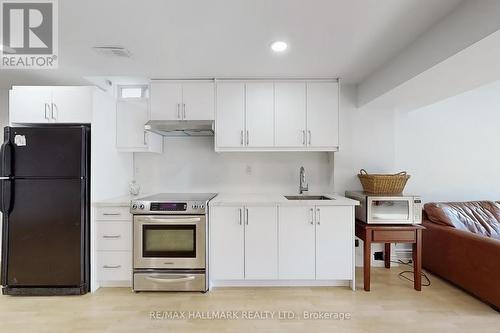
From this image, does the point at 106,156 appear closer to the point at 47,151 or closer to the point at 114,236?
the point at 47,151

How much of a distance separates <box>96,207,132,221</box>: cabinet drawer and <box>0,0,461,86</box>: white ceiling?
4.88 ft

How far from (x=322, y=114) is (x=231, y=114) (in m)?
1.07

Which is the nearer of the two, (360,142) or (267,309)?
(267,309)

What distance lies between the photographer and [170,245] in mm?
2732

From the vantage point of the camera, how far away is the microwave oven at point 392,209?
2.74 meters

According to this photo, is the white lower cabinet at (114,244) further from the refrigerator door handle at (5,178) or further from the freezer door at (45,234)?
the refrigerator door handle at (5,178)

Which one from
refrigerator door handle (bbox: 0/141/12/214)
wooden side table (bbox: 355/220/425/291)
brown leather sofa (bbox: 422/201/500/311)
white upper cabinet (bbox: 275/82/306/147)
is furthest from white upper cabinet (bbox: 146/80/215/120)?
brown leather sofa (bbox: 422/201/500/311)

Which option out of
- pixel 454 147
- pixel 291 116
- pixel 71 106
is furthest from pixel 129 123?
pixel 454 147

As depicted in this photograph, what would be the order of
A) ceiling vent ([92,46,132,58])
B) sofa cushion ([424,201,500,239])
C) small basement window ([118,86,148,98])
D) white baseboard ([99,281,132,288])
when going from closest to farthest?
ceiling vent ([92,46,132,58]) < white baseboard ([99,281,132,288]) < sofa cushion ([424,201,500,239]) < small basement window ([118,86,148,98])

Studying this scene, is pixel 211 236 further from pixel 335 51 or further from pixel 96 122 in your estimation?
Result: pixel 335 51

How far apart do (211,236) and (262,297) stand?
0.78 m

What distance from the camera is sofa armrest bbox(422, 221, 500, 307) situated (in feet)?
7.63

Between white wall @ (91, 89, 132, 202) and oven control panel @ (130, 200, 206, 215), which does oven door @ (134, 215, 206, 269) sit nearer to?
oven control panel @ (130, 200, 206, 215)

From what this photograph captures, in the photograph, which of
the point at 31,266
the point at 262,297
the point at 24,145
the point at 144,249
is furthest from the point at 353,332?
the point at 24,145
